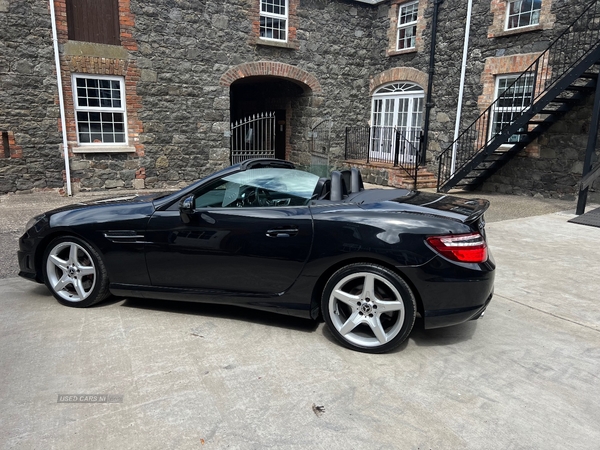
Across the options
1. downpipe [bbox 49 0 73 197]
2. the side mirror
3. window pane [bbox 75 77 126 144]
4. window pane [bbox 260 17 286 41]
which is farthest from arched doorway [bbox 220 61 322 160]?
the side mirror

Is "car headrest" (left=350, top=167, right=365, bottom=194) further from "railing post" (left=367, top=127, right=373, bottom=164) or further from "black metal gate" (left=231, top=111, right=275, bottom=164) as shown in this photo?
"railing post" (left=367, top=127, right=373, bottom=164)

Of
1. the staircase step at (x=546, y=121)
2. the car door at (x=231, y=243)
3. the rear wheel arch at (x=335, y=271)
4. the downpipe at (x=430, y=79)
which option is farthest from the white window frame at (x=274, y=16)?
the rear wheel arch at (x=335, y=271)

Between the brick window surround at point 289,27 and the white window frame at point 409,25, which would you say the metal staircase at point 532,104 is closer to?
the white window frame at point 409,25

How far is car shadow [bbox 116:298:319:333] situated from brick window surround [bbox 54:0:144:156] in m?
8.06

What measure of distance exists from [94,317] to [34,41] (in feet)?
29.5

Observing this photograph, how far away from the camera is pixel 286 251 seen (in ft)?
12.1

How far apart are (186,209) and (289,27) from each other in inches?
444

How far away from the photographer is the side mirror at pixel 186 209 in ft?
12.7

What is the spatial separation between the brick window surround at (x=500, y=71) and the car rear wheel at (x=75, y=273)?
35.1ft

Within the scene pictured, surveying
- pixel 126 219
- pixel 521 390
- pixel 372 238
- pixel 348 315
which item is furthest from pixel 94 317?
pixel 521 390

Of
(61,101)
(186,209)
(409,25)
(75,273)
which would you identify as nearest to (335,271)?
(186,209)

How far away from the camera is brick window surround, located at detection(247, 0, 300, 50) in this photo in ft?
42.0

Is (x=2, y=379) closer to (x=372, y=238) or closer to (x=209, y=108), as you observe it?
(x=372, y=238)

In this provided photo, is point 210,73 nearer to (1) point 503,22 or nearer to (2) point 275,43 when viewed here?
(2) point 275,43
